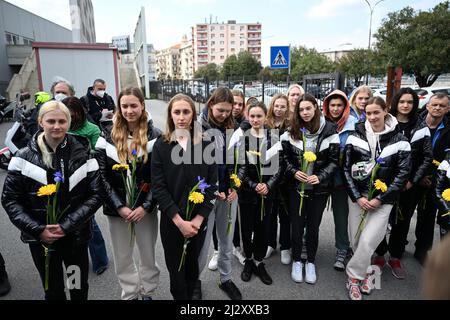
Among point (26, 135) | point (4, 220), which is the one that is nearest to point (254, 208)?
point (26, 135)

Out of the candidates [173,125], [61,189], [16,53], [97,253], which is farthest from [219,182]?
[16,53]

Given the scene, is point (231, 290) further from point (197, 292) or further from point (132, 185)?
point (132, 185)

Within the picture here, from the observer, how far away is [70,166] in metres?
2.32

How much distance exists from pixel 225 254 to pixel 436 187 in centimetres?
216

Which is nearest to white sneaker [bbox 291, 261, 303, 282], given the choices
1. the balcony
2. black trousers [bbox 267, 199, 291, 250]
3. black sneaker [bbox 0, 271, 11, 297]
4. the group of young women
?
the group of young women

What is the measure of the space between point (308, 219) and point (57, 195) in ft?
7.93

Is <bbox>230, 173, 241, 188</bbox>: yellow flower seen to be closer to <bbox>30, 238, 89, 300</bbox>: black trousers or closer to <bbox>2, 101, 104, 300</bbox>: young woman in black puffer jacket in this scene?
<bbox>2, 101, 104, 300</bbox>: young woman in black puffer jacket

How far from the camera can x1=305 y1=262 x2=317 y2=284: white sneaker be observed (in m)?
3.24

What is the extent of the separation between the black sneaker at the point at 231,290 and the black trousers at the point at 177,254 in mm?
526

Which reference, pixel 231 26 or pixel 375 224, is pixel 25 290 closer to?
pixel 375 224

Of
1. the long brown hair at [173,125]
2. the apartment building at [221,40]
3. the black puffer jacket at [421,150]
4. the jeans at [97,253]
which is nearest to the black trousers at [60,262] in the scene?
the jeans at [97,253]

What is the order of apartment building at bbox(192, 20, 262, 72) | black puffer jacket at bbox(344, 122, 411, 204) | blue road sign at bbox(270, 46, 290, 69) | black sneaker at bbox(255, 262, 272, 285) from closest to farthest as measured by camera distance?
black puffer jacket at bbox(344, 122, 411, 204)
black sneaker at bbox(255, 262, 272, 285)
blue road sign at bbox(270, 46, 290, 69)
apartment building at bbox(192, 20, 262, 72)

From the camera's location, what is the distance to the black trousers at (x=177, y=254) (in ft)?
8.27

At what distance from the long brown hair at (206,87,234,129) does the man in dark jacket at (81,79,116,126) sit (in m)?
3.00
